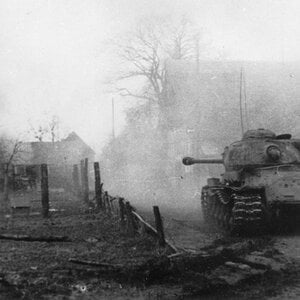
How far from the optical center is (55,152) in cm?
5803

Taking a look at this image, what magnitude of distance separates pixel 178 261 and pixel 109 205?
8.55 metres

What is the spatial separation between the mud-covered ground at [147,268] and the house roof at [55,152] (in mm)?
45618

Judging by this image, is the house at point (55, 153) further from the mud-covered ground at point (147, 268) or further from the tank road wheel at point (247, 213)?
the mud-covered ground at point (147, 268)

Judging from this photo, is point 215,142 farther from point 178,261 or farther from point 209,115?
point 178,261

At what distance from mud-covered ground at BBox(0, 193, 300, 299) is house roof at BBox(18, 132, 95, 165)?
45618mm

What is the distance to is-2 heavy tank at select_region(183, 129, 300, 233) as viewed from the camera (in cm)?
1128

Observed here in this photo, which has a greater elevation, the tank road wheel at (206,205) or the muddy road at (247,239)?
the tank road wheel at (206,205)

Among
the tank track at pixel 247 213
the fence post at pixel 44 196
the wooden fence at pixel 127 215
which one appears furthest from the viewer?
the fence post at pixel 44 196

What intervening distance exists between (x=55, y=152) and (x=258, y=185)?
48.2 meters

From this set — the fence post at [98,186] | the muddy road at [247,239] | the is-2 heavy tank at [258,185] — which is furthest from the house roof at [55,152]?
the is-2 heavy tank at [258,185]

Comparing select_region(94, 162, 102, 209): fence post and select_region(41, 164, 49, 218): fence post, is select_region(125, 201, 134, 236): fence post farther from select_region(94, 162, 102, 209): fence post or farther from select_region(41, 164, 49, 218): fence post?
select_region(94, 162, 102, 209): fence post

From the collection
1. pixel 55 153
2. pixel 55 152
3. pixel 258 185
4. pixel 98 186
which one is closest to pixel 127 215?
pixel 258 185

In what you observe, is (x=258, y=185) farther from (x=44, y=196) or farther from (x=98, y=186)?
(x=44, y=196)

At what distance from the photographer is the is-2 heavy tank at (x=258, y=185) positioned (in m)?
11.3
